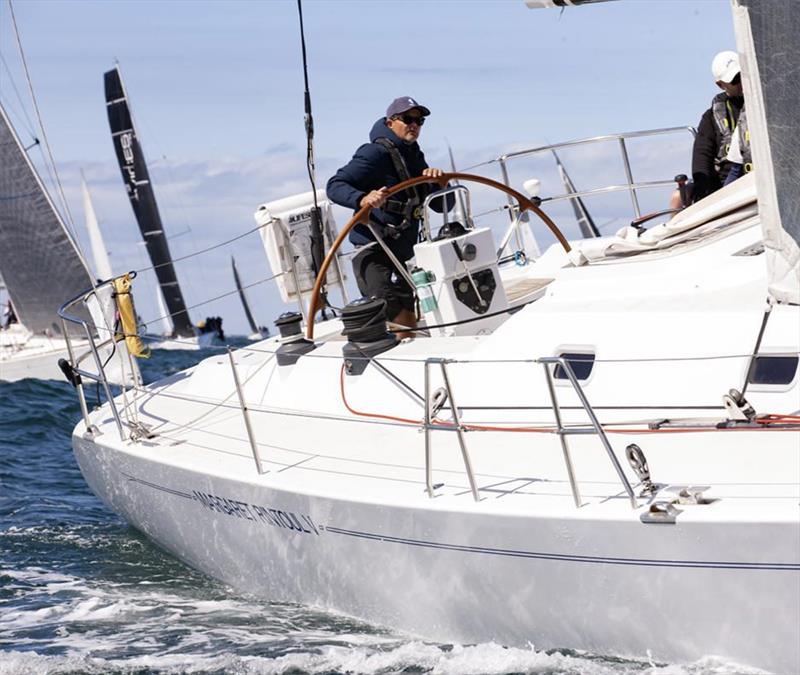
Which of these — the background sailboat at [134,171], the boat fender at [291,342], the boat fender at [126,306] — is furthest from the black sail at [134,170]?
the boat fender at [291,342]

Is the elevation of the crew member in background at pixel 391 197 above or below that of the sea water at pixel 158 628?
above

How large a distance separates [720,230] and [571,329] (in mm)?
844

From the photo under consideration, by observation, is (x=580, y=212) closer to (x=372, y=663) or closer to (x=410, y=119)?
(x=410, y=119)

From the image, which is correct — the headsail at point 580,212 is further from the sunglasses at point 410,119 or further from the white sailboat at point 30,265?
the white sailboat at point 30,265

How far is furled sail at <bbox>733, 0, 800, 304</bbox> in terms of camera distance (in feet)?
11.3

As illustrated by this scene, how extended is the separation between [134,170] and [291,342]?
34178 mm

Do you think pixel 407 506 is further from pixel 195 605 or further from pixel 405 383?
pixel 195 605

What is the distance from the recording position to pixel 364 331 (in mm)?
5676

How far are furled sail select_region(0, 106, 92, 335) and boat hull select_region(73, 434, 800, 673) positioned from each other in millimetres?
19670

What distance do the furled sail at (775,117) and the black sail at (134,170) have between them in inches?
1397

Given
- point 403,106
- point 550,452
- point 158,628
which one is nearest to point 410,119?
point 403,106

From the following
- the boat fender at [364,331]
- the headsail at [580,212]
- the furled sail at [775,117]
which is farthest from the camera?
the headsail at [580,212]

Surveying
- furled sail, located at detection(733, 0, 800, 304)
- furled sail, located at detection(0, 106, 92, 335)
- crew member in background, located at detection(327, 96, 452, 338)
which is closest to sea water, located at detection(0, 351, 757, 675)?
furled sail, located at detection(733, 0, 800, 304)

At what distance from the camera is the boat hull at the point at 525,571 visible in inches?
137
